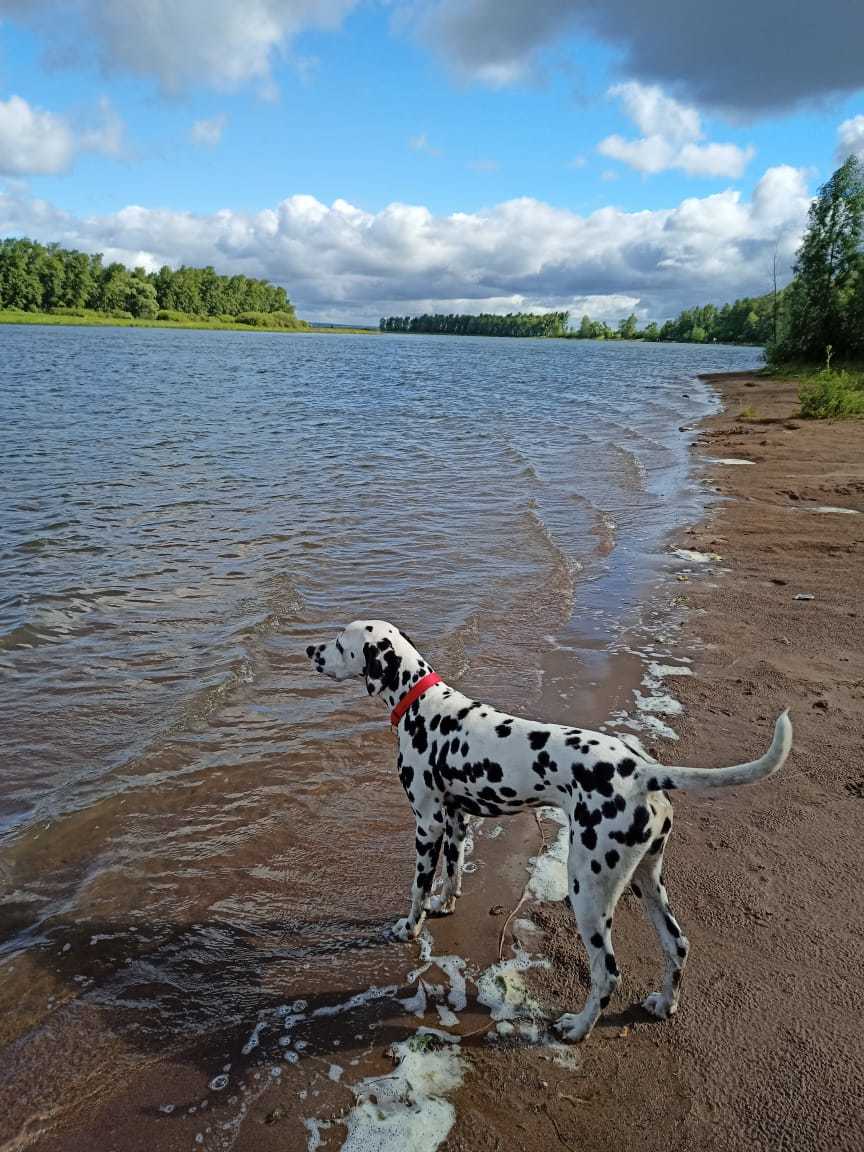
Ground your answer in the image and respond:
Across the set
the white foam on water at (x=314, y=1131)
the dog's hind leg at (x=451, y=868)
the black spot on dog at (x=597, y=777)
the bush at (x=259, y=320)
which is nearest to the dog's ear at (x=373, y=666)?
the dog's hind leg at (x=451, y=868)

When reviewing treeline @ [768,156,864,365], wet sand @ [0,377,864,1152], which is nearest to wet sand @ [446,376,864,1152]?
wet sand @ [0,377,864,1152]

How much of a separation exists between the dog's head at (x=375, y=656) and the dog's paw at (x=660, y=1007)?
2.44 m

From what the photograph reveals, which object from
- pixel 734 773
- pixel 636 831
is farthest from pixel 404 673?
pixel 734 773

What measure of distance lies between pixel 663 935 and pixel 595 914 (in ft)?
1.92

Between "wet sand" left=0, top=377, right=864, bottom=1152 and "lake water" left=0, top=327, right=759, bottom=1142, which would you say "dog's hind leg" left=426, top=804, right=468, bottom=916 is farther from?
"lake water" left=0, top=327, right=759, bottom=1142

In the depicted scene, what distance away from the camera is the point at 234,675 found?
851 cm

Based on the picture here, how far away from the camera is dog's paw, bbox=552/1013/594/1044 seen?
4121 mm

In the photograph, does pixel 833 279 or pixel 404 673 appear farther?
pixel 833 279

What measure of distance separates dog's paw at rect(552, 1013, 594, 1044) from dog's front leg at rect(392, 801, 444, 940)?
3.72 ft

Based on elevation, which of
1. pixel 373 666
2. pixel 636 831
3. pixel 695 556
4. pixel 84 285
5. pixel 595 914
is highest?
pixel 84 285

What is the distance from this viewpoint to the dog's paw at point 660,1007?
4.27 metres

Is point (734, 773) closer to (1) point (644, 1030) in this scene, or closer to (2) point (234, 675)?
(1) point (644, 1030)

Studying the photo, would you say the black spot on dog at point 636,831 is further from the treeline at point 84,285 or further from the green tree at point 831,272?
the treeline at point 84,285

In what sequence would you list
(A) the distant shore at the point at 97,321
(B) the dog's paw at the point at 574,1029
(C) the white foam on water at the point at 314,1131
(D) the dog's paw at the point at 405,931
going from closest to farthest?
(C) the white foam on water at the point at 314,1131 → (B) the dog's paw at the point at 574,1029 → (D) the dog's paw at the point at 405,931 → (A) the distant shore at the point at 97,321
